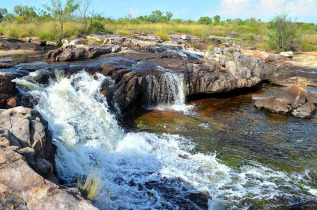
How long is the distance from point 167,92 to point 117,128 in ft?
13.6

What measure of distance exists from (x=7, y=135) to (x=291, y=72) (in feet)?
61.1

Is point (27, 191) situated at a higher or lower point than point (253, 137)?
higher

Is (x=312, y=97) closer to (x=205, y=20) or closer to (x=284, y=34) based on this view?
(x=284, y=34)

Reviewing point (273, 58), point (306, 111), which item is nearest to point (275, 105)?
point (306, 111)

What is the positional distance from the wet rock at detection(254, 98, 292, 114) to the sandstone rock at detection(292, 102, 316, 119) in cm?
38

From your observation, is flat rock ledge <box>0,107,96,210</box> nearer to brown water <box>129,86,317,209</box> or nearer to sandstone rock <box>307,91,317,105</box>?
brown water <box>129,86,317,209</box>

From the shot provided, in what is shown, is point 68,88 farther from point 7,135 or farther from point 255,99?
point 255,99

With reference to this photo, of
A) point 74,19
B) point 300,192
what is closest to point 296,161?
point 300,192

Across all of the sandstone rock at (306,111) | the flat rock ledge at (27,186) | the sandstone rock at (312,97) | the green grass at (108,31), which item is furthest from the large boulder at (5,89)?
the green grass at (108,31)

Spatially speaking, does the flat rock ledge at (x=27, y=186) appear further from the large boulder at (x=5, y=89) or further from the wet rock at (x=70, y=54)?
the wet rock at (x=70, y=54)

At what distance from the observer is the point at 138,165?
721 centimetres

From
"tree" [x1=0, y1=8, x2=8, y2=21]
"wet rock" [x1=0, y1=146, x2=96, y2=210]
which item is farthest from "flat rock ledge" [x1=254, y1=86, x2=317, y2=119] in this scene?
"tree" [x1=0, y1=8, x2=8, y2=21]

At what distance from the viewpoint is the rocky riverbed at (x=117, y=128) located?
412cm

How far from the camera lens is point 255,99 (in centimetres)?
1392
